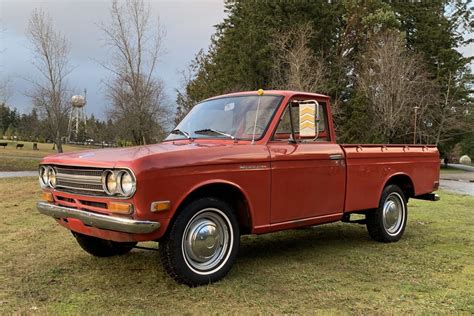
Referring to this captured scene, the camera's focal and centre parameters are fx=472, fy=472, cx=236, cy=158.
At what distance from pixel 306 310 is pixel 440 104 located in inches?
1754

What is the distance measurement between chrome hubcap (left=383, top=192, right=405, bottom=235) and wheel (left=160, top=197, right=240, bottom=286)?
2.97 metres

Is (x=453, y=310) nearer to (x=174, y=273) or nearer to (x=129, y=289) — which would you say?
(x=174, y=273)

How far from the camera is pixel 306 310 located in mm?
3996

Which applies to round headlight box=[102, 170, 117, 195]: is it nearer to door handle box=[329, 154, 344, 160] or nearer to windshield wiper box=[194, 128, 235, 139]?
windshield wiper box=[194, 128, 235, 139]

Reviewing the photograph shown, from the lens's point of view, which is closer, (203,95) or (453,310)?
(453,310)

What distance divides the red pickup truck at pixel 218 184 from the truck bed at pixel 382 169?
0.08 feet

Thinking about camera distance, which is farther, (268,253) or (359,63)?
(359,63)

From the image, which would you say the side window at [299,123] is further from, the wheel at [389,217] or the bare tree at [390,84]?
the bare tree at [390,84]

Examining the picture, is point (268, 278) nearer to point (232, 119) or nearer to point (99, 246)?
point (232, 119)

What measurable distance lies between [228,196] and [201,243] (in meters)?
0.64

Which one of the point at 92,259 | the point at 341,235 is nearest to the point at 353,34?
the point at 341,235

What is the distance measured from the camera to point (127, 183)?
13.6ft

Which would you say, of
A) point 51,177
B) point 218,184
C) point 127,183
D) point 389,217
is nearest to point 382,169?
point 389,217

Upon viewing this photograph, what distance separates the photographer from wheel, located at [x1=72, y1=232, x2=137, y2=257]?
5516 mm
